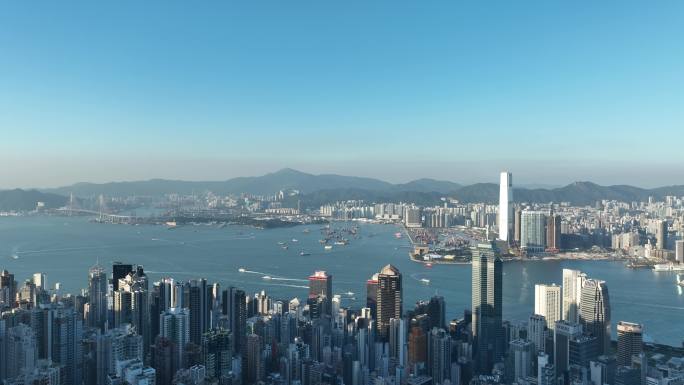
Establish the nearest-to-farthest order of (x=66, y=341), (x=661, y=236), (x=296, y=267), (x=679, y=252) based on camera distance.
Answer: (x=66, y=341)
(x=296, y=267)
(x=679, y=252)
(x=661, y=236)

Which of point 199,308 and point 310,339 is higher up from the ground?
point 199,308

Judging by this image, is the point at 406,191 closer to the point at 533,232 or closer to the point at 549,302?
the point at 533,232

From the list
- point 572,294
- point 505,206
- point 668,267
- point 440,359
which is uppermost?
point 505,206

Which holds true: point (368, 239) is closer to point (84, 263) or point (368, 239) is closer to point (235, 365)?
point (84, 263)

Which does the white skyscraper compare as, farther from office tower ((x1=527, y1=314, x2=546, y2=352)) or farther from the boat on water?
office tower ((x1=527, y1=314, x2=546, y2=352))

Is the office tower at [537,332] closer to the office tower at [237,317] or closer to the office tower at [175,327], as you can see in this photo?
the office tower at [237,317]

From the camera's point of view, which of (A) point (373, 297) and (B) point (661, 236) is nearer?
(A) point (373, 297)

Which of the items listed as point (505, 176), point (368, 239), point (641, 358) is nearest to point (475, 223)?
point (505, 176)

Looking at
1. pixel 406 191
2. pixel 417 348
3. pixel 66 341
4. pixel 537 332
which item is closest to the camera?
pixel 66 341

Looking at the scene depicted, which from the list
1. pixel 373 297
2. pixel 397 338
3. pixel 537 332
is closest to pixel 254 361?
pixel 397 338
